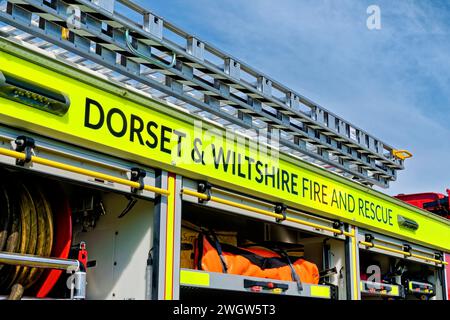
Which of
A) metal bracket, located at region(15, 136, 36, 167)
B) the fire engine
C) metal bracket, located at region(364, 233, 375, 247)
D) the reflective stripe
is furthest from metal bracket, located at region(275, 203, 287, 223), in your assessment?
metal bracket, located at region(15, 136, 36, 167)

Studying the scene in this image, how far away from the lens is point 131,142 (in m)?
3.04

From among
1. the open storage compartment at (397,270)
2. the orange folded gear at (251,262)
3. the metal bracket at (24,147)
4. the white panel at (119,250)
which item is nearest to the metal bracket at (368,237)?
the open storage compartment at (397,270)

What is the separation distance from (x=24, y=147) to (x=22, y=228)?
21.1 inches

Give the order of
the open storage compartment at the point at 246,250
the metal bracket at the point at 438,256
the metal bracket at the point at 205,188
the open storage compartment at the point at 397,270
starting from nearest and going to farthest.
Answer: the metal bracket at the point at 205,188 → the open storage compartment at the point at 246,250 → the open storage compartment at the point at 397,270 → the metal bracket at the point at 438,256

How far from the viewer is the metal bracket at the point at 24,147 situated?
8.52 feet

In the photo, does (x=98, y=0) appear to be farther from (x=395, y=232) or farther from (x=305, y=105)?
(x=395, y=232)

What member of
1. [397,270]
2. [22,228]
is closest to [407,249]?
[397,270]

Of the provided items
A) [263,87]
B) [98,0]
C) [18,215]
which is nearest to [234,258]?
[263,87]

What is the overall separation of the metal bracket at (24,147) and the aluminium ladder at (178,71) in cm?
47

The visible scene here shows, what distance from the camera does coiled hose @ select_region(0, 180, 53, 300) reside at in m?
2.94

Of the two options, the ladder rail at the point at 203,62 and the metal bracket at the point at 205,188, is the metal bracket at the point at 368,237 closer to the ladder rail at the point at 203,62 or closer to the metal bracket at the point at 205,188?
the ladder rail at the point at 203,62

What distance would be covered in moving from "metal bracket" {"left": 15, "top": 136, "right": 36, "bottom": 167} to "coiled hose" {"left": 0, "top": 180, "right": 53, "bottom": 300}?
0.45m

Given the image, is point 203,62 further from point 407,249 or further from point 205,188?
point 407,249

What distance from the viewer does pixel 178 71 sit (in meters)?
3.61
